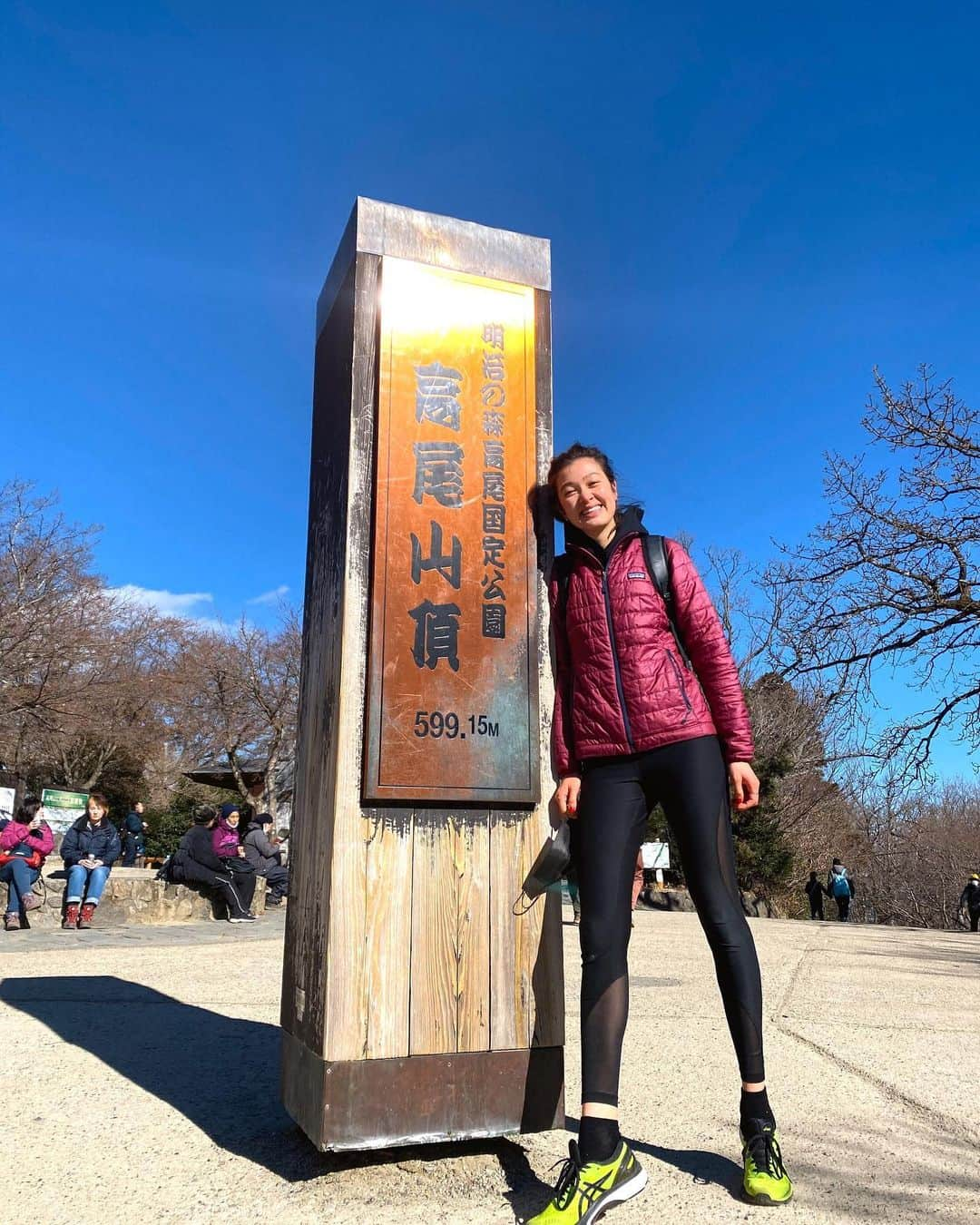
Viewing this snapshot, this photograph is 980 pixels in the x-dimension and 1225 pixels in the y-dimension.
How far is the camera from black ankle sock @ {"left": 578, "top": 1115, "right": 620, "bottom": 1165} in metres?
2.09

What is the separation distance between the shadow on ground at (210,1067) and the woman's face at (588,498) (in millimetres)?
1770

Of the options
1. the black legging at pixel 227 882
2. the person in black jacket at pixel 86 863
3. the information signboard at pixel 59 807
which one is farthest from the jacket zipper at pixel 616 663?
the information signboard at pixel 59 807

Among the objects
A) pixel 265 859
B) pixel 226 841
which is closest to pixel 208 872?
pixel 226 841

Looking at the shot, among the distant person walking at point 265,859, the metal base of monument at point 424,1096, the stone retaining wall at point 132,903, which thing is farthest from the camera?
the distant person walking at point 265,859

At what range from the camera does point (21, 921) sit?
861 cm

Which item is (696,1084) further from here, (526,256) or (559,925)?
(526,256)

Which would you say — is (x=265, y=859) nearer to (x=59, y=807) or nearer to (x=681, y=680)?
(x=681, y=680)

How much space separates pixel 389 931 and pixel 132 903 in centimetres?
804

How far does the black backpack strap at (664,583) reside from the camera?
8.45ft

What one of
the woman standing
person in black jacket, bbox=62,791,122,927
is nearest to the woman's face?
the woman standing

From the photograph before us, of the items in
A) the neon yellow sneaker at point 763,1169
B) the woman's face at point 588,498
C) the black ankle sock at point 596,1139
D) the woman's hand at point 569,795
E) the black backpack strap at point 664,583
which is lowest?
the neon yellow sneaker at point 763,1169

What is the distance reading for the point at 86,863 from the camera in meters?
8.75

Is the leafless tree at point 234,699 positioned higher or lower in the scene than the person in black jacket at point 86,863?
higher

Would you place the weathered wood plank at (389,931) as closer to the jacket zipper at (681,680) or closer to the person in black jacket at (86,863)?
the jacket zipper at (681,680)
